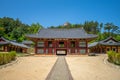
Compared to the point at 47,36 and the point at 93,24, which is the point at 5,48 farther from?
Answer: the point at 93,24

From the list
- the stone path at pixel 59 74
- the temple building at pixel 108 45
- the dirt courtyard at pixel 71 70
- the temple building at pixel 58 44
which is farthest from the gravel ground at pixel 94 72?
the temple building at pixel 108 45

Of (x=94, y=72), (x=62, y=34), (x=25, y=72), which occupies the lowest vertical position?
(x=94, y=72)

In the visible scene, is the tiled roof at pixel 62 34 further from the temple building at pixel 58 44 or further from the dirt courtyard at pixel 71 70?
the dirt courtyard at pixel 71 70

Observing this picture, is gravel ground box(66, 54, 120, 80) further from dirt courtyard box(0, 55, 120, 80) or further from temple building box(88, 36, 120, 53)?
temple building box(88, 36, 120, 53)

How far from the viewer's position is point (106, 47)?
1950 inches

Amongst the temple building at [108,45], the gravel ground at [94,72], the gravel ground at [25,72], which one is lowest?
the gravel ground at [94,72]

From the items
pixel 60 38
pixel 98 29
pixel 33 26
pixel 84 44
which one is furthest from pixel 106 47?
pixel 98 29

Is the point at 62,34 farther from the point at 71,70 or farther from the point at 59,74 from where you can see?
the point at 59,74

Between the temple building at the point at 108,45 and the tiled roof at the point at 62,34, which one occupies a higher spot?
the tiled roof at the point at 62,34

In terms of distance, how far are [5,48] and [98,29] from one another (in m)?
76.6

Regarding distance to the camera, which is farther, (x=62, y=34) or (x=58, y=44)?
(x=62, y=34)

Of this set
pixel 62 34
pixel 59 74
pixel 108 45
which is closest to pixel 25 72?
pixel 59 74

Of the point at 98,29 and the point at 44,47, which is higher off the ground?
the point at 98,29

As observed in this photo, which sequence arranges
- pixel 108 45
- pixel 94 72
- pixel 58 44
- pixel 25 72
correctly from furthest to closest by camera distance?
pixel 108 45
pixel 58 44
pixel 94 72
pixel 25 72
